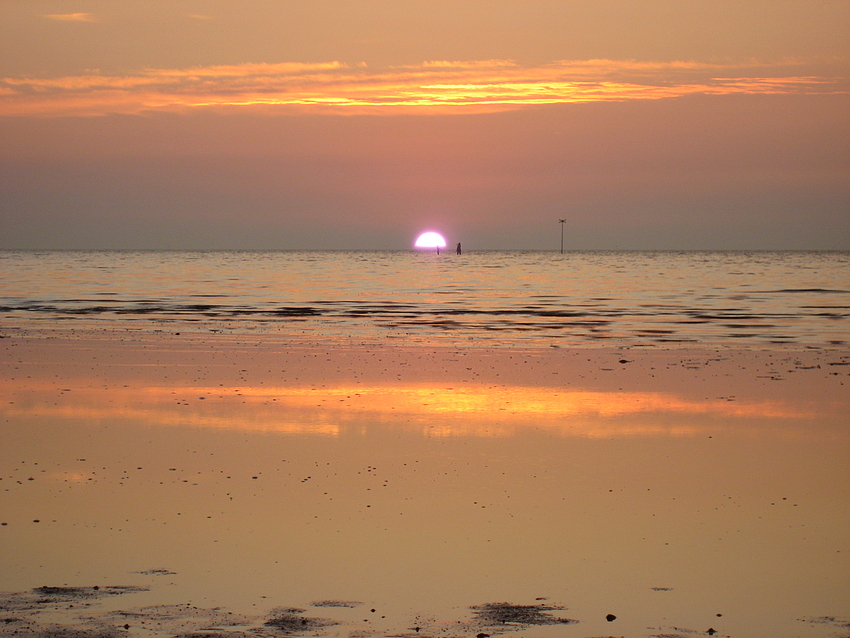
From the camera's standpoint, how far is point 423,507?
8844 mm

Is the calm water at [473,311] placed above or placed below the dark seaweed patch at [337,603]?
above

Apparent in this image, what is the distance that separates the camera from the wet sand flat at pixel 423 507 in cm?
655

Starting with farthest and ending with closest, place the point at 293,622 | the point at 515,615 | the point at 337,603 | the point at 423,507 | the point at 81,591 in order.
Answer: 1. the point at 423,507
2. the point at 81,591
3. the point at 337,603
4. the point at 515,615
5. the point at 293,622

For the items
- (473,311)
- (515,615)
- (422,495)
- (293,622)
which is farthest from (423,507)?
(473,311)

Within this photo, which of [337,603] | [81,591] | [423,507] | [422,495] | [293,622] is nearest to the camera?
[293,622]

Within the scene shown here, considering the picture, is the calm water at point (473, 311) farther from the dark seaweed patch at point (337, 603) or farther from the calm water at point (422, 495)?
the dark seaweed patch at point (337, 603)

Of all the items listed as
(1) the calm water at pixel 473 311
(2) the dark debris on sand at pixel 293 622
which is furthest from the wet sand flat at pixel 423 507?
(1) the calm water at pixel 473 311

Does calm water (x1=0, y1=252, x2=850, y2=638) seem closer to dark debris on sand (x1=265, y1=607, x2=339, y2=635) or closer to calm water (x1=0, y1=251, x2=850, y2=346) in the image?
dark debris on sand (x1=265, y1=607, x2=339, y2=635)

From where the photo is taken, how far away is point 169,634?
6.07m

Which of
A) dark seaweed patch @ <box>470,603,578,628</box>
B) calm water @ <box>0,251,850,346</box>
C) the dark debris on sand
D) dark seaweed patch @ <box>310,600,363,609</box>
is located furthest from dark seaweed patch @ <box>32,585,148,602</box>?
calm water @ <box>0,251,850,346</box>

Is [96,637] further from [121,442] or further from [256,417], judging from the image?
[256,417]

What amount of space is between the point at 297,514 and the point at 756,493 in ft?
14.5

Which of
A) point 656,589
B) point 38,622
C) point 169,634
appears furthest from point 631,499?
point 38,622

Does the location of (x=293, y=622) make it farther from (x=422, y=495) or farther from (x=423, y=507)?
(x=422, y=495)
